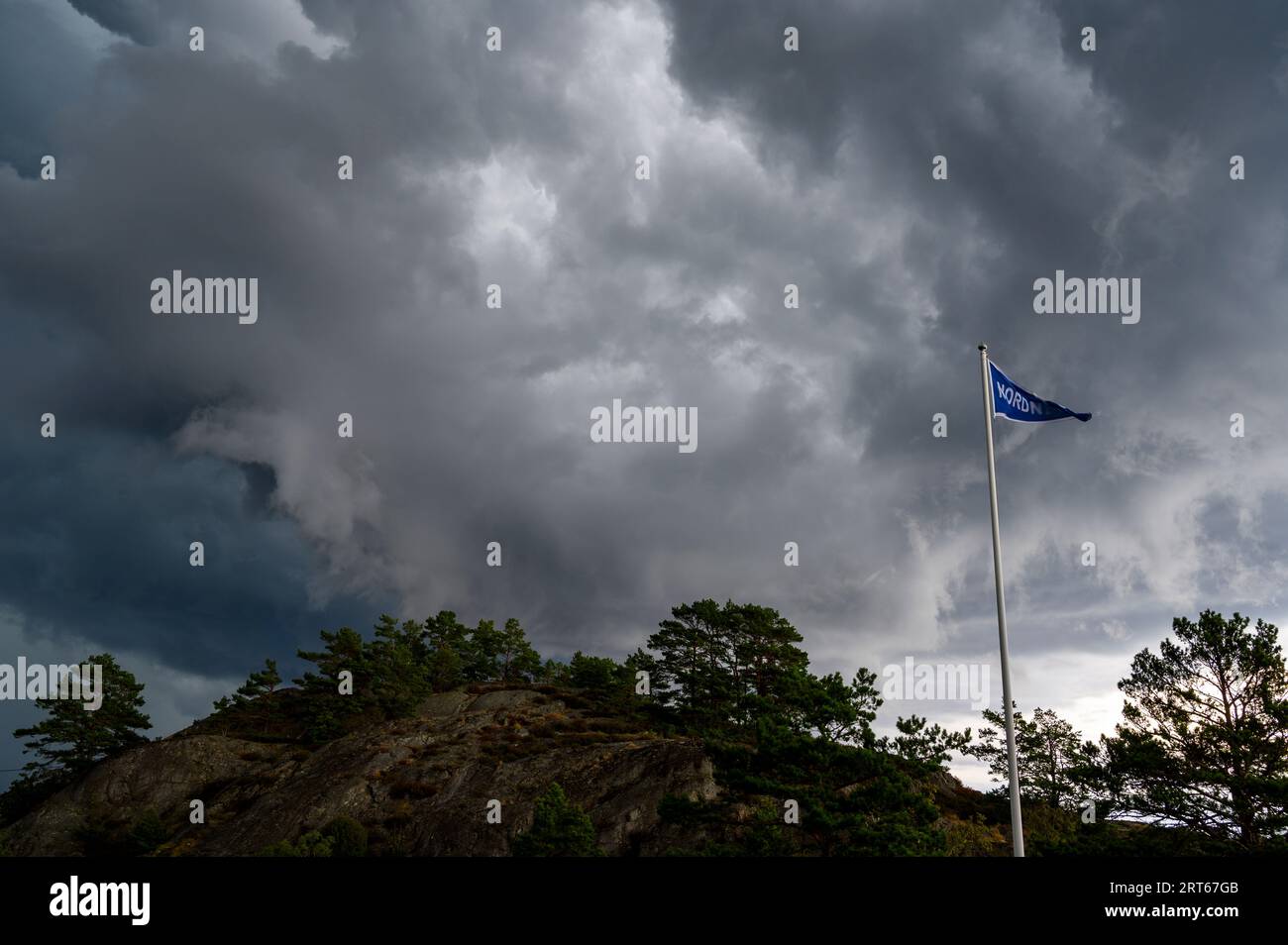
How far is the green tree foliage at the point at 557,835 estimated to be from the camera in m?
30.2

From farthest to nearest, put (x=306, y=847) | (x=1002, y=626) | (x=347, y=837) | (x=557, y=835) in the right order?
(x=347, y=837), (x=306, y=847), (x=557, y=835), (x=1002, y=626)

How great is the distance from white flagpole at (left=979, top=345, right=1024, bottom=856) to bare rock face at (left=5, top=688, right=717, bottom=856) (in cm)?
2080

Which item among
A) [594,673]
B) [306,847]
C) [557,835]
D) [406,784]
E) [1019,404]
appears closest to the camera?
[1019,404]

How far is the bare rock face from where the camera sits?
4072 cm

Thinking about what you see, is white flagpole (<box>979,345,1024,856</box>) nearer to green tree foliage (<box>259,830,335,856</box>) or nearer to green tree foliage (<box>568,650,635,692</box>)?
green tree foliage (<box>259,830,335,856</box>)

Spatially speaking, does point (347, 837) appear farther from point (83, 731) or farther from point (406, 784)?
point (83, 731)

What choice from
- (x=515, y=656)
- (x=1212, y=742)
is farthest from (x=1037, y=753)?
(x=515, y=656)

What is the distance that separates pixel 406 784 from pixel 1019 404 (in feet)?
142

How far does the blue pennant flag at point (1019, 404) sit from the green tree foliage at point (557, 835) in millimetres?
22398

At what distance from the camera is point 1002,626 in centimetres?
2005

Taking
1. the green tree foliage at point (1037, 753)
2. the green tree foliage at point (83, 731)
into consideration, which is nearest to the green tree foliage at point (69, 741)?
the green tree foliage at point (83, 731)

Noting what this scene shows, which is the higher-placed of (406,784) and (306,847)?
(406,784)

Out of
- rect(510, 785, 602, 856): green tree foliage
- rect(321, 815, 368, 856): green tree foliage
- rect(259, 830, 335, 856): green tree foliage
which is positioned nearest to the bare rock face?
rect(321, 815, 368, 856): green tree foliage
